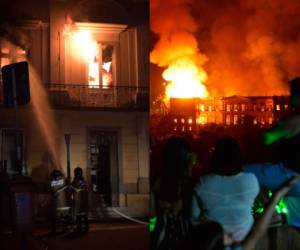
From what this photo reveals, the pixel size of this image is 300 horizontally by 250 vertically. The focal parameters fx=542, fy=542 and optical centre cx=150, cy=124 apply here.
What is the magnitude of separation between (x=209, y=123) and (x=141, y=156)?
470 cm

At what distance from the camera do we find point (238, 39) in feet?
23.4

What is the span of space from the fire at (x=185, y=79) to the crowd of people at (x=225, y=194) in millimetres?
2294

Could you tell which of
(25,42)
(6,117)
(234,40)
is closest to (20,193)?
(234,40)

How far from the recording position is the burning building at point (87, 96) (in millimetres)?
11664

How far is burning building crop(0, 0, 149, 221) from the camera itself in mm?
11664

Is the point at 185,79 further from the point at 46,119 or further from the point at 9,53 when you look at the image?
the point at 9,53

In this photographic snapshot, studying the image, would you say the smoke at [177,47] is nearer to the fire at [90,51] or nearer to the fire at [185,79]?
the fire at [185,79]

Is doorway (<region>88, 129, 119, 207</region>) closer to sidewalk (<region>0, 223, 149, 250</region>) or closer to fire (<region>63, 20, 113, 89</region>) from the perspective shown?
sidewalk (<region>0, 223, 149, 250</region>)

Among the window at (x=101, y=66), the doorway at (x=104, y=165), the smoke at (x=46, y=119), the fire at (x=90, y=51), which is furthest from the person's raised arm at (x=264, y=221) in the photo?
the smoke at (x=46, y=119)

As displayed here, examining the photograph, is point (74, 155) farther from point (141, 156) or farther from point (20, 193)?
point (20, 193)

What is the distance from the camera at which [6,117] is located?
44.1ft

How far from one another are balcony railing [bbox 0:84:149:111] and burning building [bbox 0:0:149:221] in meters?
0.02

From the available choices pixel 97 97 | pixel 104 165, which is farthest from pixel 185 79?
pixel 104 165

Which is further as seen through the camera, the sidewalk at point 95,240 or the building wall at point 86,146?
the building wall at point 86,146
